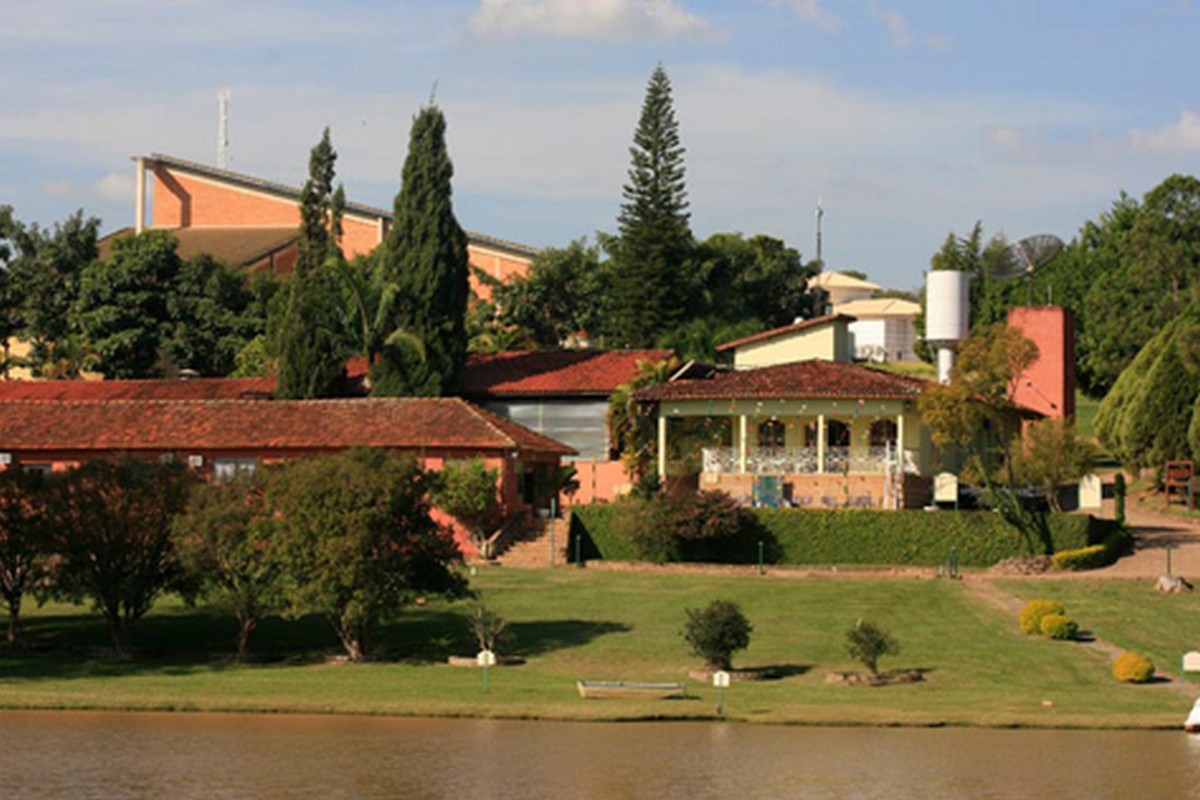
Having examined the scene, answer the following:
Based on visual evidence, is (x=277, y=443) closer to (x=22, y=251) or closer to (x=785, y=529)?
(x=785, y=529)

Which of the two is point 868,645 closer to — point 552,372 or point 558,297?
point 552,372

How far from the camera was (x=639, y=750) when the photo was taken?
33031 mm

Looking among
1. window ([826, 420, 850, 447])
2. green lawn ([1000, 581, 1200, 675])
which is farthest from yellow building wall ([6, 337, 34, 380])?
green lawn ([1000, 581, 1200, 675])

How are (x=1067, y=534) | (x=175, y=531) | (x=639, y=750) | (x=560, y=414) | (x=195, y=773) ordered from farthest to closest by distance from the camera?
(x=560, y=414), (x=1067, y=534), (x=175, y=531), (x=639, y=750), (x=195, y=773)

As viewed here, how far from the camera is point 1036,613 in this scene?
4488 cm

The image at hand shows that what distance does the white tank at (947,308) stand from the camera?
6688 cm

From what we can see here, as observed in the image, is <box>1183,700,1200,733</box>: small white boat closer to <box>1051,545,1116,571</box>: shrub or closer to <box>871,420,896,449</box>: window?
<box>1051,545,1116,571</box>: shrub

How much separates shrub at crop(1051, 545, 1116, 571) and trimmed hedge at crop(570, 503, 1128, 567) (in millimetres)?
817

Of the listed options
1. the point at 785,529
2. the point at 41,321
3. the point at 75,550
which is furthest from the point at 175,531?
the point at 41,321

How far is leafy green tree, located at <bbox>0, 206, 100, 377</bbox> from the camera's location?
82.4 m

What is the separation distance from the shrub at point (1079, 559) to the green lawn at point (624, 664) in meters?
4.07

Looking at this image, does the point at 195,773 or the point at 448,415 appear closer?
the point at 195,773

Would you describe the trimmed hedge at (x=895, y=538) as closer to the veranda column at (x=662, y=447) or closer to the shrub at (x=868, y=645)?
the veranda column at (x=662, y=447)

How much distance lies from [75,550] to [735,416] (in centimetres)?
2407
